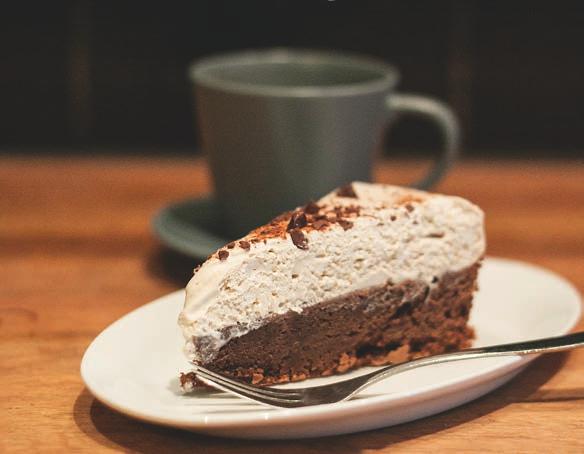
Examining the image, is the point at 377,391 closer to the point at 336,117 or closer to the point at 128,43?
the point at 336,117

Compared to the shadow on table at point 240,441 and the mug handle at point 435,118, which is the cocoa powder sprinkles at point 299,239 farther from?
the mug handle at point 435,118

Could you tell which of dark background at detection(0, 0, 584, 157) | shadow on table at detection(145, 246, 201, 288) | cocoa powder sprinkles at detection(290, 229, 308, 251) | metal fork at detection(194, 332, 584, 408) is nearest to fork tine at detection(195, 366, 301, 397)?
metal fork at detection(194, 332, 584, 408)

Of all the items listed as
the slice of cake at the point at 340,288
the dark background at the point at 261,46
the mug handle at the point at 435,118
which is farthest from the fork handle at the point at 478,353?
the dark background at the point at 261,46

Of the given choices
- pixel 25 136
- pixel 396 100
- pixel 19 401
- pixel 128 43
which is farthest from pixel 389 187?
pixel 25 136

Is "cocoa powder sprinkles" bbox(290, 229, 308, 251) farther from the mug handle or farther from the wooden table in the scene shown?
the mug handle

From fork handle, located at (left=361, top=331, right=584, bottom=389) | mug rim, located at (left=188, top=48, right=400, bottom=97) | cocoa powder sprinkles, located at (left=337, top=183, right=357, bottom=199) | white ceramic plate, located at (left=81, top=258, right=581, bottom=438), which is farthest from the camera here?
mug rim, located at (left=188, top=48, right=400, bottom=97)
